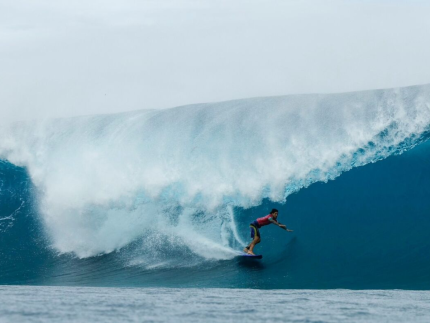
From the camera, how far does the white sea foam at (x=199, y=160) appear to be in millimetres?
12156

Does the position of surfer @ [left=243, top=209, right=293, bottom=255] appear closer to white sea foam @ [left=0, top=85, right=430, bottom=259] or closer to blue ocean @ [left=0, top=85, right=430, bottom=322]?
blue ocean @ [left=0, top=85, right=430, bottom=322]

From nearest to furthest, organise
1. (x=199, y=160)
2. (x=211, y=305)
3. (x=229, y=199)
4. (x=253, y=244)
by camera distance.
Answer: (x=211, y=305) → (x=253, y=244) → (x=229, y=199) → (x=199, y=160)

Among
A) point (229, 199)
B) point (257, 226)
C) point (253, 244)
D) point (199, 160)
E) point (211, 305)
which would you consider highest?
point (199, 160)

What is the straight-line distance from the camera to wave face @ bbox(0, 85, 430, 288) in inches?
409

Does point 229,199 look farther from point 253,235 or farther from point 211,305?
point 211,305

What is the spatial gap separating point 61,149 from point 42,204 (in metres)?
2.48

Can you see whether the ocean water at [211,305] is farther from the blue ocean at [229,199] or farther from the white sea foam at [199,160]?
the white sea foam at [199,160]

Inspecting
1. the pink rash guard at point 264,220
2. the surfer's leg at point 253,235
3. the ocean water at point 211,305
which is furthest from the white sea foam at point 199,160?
the ocean water at point 211,305

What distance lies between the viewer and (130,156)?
14.5 meters

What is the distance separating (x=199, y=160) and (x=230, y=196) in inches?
65.9

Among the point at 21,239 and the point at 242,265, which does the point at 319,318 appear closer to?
the point at 242,265

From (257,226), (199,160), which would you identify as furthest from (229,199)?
(257,226)

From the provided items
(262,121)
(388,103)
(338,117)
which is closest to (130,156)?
(262,121)

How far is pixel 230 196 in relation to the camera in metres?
12.6
